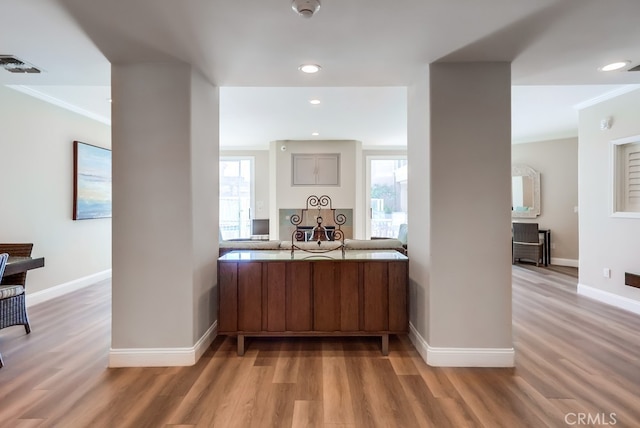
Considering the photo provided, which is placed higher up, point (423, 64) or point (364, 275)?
point (423, 64)

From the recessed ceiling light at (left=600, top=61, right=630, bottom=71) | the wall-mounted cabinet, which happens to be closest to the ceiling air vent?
the wall-mounted cabinet

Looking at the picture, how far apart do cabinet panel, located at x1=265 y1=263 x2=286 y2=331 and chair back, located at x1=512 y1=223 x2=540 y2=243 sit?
18.6 ft

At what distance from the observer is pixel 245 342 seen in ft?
9.48

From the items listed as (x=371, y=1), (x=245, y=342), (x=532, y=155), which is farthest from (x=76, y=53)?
(x=532, y=155)

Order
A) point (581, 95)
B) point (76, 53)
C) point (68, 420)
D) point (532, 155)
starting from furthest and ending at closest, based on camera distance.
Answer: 1. point (532, 155)
2. point (581, 95)
3. point (76, 53)
4. point (68, 420)

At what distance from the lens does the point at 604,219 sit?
→ 13.3 ft

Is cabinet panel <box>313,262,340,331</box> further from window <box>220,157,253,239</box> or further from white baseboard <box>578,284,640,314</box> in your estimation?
window <box>220,157,253,239</box>

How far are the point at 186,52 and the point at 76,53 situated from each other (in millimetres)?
832

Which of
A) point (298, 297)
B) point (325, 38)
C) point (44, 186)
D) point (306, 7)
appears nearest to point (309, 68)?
point (325, 38)

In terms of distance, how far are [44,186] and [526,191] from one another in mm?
8217

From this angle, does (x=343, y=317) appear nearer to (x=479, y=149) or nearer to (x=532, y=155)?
(x=479, y=149)

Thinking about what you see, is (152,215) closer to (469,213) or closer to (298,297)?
(298,297)

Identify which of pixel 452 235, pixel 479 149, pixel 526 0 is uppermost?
pixel 526 0

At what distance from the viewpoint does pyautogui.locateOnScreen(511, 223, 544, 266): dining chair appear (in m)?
6.24
